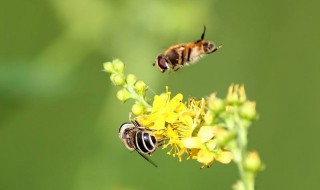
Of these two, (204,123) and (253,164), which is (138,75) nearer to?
(204,123)

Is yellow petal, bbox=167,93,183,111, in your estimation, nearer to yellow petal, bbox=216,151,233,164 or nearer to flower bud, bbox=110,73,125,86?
flower bud, bbox=110,73,125,86

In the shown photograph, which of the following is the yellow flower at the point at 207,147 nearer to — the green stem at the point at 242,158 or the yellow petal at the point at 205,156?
the yellow petal at the point at 205,156

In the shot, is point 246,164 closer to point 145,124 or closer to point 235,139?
point 235,139

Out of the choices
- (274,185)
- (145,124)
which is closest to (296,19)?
(274,185)

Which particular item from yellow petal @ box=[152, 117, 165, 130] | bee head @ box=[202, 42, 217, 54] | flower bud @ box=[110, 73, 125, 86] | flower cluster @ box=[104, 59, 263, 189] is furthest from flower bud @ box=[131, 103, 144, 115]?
bee head @ box=[202, 42, 217, 54]

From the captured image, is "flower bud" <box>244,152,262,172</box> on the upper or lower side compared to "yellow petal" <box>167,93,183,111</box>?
lower

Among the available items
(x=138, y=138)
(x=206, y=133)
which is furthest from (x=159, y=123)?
(x=138, y=138)

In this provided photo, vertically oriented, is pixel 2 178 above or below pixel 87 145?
below
